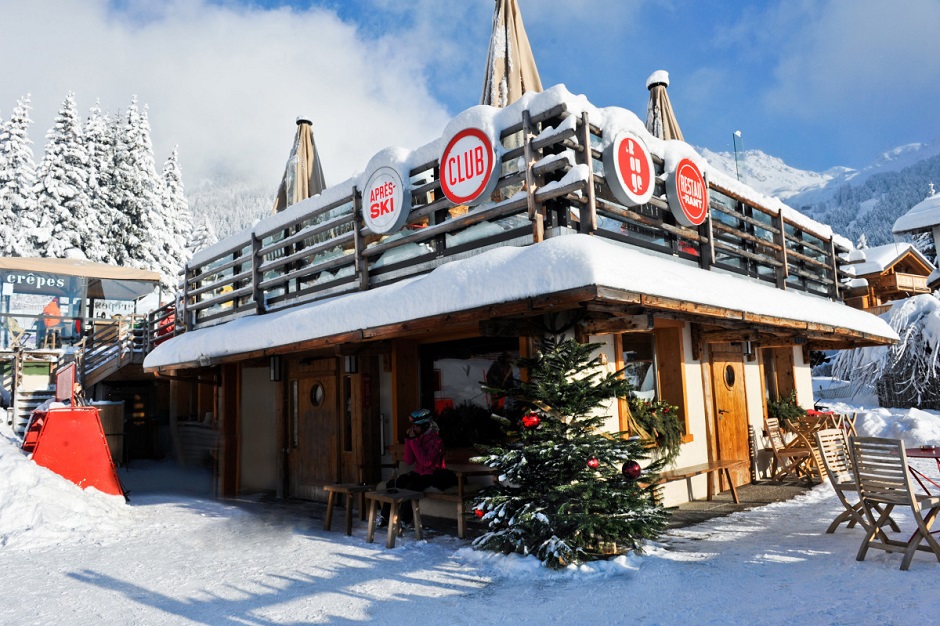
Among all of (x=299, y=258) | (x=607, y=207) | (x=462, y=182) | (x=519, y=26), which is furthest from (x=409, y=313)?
(x=519, y=26)

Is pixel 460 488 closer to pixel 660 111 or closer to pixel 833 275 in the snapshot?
pixel 660 111

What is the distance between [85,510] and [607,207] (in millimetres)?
8142

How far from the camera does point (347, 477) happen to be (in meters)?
10.1

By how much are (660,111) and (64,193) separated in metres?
32.1

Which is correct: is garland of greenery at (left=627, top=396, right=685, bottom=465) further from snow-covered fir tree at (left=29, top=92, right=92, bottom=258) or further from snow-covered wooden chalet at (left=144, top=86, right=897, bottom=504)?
snow-covered fir tree at (left=29, top=92, right=92, bottom=258)

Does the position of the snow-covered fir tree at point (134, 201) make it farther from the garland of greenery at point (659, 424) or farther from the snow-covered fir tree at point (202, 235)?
the garland of greenery at point (659, 424)

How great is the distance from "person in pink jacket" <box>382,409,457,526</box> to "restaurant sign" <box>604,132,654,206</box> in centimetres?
356

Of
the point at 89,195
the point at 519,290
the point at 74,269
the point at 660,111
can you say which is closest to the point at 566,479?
the point at 519,290

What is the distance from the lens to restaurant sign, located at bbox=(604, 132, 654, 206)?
6.88 meters

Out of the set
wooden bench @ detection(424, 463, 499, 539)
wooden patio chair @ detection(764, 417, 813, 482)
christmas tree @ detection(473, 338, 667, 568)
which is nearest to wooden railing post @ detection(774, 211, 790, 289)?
wooden patio chair @ detection(764, 417, 813, 482)

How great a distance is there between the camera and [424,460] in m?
7.93

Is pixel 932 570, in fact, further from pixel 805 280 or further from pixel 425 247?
pixel 805 280

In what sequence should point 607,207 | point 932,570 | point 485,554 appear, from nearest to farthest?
point 932,570 < point 485,554 < point 607,207

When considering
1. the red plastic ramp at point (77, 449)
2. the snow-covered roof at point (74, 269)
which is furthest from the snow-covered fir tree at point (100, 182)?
the red plastic ramp at point (77, 449)
